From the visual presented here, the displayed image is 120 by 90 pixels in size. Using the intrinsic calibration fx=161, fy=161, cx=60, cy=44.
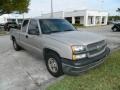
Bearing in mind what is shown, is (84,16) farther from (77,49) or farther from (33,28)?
(77,49)

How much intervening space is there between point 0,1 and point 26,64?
69.0 ft

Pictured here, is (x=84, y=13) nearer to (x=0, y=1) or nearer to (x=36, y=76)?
(x=0, y=1)

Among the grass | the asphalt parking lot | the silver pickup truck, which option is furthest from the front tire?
the grass

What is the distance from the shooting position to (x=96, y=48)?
4.66 metres

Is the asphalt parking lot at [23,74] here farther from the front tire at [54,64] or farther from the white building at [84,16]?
the white building at [84,16]

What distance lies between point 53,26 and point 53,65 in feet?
5.04

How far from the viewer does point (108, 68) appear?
5227 mm

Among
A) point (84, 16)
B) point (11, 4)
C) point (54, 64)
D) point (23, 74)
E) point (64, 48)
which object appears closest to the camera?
point (64, 48)

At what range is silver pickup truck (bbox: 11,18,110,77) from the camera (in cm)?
423

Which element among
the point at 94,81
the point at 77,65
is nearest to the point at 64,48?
the point at 77,65

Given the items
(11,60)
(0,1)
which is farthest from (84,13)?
(11,60)

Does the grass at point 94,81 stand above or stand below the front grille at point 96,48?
below

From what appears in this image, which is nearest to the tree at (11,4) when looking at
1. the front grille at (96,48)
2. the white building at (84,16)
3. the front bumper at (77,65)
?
the front grille at (96,48)

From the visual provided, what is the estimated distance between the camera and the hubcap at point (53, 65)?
486 cm
